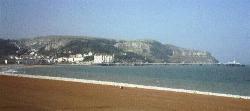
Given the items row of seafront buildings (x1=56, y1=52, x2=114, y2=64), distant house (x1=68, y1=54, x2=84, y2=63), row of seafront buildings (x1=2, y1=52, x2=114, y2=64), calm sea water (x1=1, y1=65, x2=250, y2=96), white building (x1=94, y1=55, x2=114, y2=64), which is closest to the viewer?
calm sea water (x1=1, y1=65, x2=250, y2=96)

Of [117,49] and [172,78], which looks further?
[117,49]

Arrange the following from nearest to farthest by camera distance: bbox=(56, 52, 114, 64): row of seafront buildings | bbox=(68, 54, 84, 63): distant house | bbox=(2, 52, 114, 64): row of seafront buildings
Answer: bbox=(2, 52, 114, 64): row of seafront buildings, bbox=(56, 52, 114, 64): row of seafront buildings, bbox=(68, 54, 84, 63): distant house

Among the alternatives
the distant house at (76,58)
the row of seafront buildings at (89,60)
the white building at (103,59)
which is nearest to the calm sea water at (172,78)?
the row of seafront buildings at (89,60)

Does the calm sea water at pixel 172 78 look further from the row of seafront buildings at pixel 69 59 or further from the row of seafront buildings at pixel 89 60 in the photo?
the row of seafront buildings at pixel 89 60

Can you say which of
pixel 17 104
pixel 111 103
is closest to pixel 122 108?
pixel 111 103

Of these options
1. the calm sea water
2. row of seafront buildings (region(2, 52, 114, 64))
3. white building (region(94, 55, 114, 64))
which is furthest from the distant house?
the calm sea water

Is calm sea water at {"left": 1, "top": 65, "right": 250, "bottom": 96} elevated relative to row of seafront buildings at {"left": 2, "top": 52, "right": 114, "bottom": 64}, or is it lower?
lower

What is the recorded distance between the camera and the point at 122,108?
15.1 meters

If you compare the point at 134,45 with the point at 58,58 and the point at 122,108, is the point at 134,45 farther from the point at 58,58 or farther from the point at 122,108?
the point at 122,108

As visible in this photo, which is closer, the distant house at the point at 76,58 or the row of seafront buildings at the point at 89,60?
the row of seafront buildings at the point at 89,60

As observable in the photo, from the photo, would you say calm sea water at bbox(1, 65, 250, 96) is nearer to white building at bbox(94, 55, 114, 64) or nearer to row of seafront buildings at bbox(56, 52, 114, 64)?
row of seafront buildings at bbox(56, 52, 114, 64)

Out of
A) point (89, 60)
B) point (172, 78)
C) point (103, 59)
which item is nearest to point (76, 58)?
point (89, 60)

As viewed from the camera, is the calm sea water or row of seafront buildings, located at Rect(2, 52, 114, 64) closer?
the calm sea water

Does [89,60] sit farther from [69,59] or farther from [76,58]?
[69,59]
